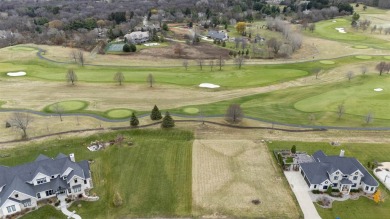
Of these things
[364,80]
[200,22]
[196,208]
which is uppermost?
[200,22]

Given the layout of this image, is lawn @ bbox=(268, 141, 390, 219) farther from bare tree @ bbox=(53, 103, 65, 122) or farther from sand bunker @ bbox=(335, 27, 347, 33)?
sand bunker @ bbox=(335, 27, 347, 33)

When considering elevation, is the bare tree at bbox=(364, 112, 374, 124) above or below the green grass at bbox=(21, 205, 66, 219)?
above

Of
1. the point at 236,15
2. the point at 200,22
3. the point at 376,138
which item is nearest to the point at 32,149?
the point at 376,138

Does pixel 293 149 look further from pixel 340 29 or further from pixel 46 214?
pixel 340 29

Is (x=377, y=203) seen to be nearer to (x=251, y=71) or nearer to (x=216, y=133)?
(x=216, y=133)

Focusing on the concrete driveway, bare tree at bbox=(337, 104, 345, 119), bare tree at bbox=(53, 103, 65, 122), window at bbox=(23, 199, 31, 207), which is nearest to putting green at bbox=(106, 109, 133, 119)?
bare tree at bbox=(53, 103, 65, 122)
